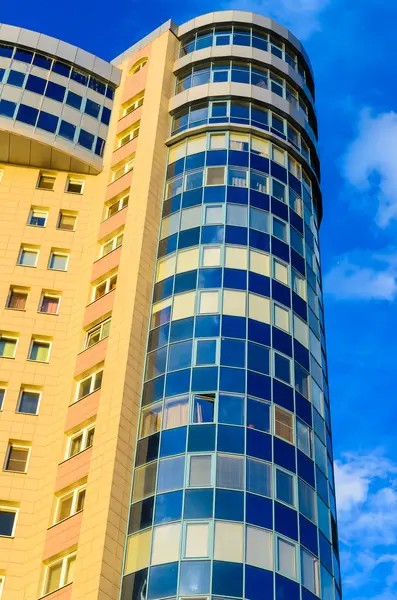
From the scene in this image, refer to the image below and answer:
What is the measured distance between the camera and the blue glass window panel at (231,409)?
38281mm

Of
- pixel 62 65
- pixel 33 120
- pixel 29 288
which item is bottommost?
pixel 29 288

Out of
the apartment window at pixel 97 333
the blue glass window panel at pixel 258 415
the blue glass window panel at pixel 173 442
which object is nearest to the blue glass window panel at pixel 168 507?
the blue glass window panel at pixel 173 442

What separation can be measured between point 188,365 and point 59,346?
8.56 m

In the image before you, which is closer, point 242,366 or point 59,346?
point 242,366

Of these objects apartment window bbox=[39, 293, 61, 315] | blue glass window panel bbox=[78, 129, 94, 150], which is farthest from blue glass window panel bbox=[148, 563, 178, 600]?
blue glass window panel bbox=[78, 129, 94, 150]

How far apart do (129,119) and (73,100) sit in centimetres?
369

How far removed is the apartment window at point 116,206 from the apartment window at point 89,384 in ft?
37.6

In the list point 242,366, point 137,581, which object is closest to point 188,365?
point 242,366

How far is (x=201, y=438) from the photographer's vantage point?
37.7 meters

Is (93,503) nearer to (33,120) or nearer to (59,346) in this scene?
(59,346)

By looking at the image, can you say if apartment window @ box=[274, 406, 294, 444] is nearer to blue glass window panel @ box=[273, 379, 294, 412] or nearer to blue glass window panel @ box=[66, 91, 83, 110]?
blue glass window panel @ box=[273, 379, 294, 412]

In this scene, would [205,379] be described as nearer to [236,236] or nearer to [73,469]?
[73,469]

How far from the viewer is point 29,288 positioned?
48281 millimetres

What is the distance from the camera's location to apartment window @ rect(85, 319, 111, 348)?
147 ft
